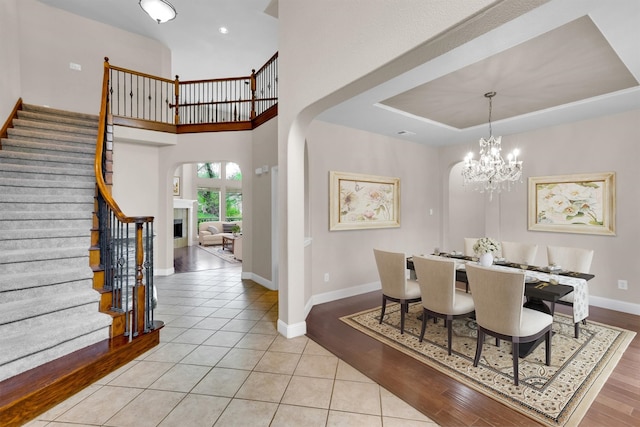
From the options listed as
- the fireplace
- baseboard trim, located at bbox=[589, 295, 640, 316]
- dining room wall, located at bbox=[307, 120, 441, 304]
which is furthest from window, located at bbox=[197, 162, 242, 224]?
baseboard trim, located at bbox=[589, 295, 640, 316]

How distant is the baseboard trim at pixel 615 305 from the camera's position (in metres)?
3.78

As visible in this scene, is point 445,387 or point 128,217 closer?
point 445,387

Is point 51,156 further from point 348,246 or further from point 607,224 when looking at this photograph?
point 607,224

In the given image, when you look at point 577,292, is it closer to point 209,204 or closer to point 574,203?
point 574,203

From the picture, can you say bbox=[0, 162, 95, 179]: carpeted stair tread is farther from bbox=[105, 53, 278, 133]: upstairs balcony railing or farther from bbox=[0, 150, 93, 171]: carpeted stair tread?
bbox=[105, 53, 278, 133]: upstairs balcony railing

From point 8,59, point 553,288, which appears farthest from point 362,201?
point 8,59

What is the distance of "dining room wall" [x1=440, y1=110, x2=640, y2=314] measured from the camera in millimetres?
3818

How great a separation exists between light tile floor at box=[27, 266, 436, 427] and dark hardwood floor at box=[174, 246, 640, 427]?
126 mm

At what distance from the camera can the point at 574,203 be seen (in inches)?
169

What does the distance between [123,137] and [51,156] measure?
166 centimetres

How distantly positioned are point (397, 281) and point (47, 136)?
212 inches

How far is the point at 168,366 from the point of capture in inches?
99.7

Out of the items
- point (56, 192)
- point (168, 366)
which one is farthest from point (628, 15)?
point (56, 192)

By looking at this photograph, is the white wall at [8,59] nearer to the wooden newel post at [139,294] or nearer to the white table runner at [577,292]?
the wooden newel post at [139,294]
